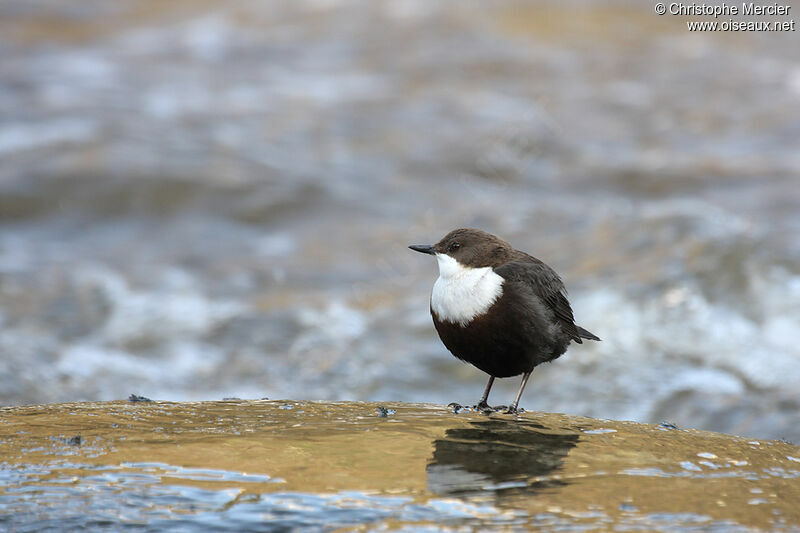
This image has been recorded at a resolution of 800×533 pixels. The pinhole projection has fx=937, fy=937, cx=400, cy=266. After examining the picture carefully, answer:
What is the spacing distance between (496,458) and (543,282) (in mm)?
1237

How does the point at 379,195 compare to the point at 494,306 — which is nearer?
the point at 494,306

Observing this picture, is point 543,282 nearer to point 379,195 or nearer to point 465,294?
point 465,294

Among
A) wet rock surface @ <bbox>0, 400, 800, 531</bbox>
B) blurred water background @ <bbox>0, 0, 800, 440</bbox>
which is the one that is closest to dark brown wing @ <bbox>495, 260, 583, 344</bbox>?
wet rock surface @ <bbox>0, 400, 800, 531</bbox>

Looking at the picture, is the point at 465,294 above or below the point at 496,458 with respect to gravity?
above

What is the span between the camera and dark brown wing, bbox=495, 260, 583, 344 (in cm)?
403

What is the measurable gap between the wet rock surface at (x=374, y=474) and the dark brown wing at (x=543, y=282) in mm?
613

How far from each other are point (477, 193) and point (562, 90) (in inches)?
142

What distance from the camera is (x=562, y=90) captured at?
14.4m

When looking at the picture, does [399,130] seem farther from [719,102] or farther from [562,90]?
[719,102]

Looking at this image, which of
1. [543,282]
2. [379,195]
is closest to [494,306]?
[543,282]

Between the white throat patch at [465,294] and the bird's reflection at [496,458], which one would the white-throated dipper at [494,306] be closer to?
the white throat patch at [465,294]

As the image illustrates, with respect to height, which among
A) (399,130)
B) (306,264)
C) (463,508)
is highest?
(399,130)

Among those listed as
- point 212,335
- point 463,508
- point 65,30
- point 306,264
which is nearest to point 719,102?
point 306,264

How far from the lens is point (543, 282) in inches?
165
